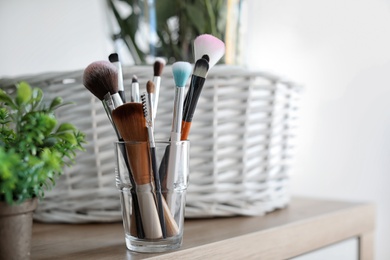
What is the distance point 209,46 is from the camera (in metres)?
0.49

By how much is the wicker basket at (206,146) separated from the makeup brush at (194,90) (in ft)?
0.37

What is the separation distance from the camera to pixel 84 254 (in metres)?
0.48

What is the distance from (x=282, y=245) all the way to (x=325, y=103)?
554mm

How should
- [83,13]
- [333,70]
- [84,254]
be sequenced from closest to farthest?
[84,254]
[83,13]
[333,70]

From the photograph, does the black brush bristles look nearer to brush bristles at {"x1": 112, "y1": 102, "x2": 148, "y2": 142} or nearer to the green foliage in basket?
brush bristles at {"x1": 112, "y1": 102, "x2": 148, "y2": 142}

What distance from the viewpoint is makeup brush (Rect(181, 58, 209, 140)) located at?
489 millimetres

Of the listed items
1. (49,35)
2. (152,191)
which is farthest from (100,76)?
(49,35)

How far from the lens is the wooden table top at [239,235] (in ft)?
1.62

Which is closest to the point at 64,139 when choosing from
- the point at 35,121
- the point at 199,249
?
the point at 35,121

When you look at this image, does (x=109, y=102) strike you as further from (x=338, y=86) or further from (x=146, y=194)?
(x=338, y=86)

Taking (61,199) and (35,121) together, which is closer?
(35,121)

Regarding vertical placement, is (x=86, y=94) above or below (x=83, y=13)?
below

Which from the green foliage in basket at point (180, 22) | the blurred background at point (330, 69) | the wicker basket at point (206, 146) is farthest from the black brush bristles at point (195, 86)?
the blurred background at point (330, 69)

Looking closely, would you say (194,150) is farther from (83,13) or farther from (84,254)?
(83,13)
